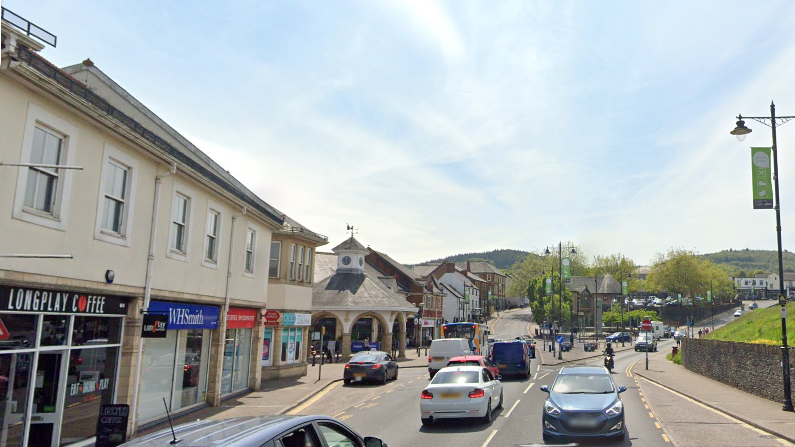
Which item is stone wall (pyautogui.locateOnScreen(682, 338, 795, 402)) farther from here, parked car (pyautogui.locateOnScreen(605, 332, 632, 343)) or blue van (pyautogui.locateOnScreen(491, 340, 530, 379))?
parked car (pyautogui.locateOnScreen(605, 332, 632, 343))

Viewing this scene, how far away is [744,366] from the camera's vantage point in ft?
74.2

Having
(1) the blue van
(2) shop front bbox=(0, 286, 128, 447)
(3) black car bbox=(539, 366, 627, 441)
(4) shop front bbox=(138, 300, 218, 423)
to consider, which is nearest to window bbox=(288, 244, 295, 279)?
(4) shop front bbox=(138, 300, 218, 423)

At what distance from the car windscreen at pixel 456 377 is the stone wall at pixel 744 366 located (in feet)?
36.8

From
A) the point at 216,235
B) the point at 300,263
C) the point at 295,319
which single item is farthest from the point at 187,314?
the point at 300,263

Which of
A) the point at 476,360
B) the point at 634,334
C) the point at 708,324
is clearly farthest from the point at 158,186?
→ the point at 708,324

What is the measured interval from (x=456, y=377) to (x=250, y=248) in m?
9.67

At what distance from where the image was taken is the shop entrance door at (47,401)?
9.94m

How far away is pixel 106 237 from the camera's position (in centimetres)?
1146

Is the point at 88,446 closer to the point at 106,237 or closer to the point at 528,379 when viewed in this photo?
the point at 106,237

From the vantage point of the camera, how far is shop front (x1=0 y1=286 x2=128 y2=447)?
9.27 metres

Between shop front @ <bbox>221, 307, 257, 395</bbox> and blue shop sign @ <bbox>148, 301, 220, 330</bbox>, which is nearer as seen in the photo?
blue shop sign @ <bbox>148, 301, 220, 330</bbox>

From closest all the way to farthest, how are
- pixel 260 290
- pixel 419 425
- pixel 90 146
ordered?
1. pixel 90 146
2. pixel 419 425
3. pixel 260 290

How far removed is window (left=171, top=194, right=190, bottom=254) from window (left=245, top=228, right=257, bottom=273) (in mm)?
4726

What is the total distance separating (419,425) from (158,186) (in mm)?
9036
